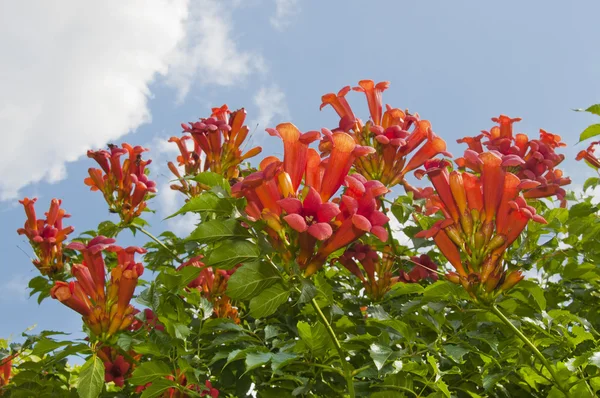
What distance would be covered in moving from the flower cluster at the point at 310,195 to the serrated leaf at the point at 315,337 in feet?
1.57

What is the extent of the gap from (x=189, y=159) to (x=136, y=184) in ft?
1.87

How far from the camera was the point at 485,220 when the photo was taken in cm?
255

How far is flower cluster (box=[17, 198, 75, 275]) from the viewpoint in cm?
532

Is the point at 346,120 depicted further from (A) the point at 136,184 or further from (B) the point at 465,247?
(A) the point at 136,184

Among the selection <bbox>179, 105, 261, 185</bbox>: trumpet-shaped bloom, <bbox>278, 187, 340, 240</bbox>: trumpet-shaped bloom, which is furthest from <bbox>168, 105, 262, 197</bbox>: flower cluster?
<bbox>278, 187, 340, 240</bbox>: trumpet-shaped bloom

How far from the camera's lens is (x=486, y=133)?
15.1ft

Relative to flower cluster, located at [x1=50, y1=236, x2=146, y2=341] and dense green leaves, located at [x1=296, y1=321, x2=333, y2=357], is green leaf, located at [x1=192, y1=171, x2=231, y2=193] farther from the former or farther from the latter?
flower cluster, located at [x1=50, y1=236, x2=146, y2=341]

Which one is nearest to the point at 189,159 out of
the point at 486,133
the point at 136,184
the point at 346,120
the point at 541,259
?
the point at 136,184

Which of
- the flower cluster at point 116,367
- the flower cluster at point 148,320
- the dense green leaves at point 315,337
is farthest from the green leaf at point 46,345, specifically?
the dense green leaves at point 315,337

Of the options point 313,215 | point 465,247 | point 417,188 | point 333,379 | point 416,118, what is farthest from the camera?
point 417,188

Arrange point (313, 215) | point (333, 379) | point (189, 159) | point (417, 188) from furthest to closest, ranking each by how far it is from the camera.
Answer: point (189, 159) < point (417, 188) < point (333, 379) < point (313, 215)

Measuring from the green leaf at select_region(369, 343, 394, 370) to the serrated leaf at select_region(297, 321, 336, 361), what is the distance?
0.80 feet

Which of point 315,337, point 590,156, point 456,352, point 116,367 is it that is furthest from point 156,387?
point 590,156

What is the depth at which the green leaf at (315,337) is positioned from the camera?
8.57ft
